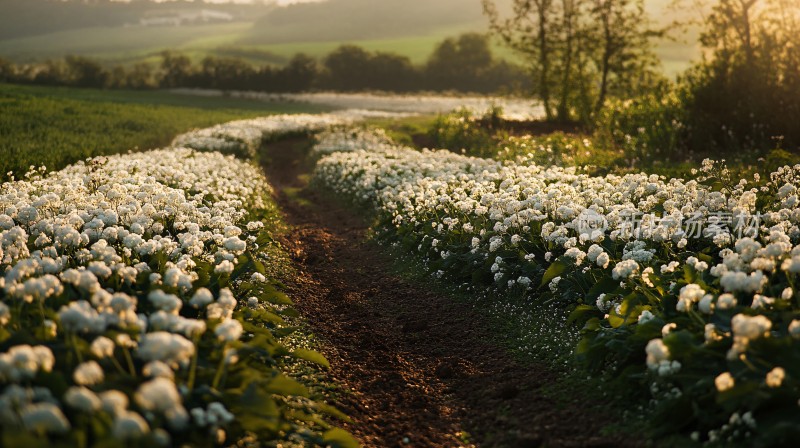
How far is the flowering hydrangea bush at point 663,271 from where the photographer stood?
4.39 meters

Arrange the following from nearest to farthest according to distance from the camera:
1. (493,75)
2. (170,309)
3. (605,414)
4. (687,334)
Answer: (170,309)
(687,334)
(605,414)
(493,75)

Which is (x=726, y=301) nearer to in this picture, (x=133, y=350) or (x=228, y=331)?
(x=228, y=331)

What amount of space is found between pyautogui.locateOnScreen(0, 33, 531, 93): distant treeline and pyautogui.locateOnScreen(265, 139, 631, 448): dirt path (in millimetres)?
75308

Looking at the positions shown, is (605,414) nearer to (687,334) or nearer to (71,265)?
(687,334)

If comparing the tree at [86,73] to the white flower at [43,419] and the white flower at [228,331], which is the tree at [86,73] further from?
the white flower at [43,419]

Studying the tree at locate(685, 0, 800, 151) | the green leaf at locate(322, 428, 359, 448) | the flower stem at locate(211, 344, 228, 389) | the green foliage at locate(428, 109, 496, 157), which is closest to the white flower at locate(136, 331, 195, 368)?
the flower stem at locate(211, 344, 228, 389)

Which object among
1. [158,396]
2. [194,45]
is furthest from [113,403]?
[194,45]

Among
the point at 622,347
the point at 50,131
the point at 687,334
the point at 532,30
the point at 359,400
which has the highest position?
the point at 532,30

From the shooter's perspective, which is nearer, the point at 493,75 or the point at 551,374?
the point at 551,374

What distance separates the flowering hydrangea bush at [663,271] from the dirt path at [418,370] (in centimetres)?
67

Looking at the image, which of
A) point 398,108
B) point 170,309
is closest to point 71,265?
point 170,309

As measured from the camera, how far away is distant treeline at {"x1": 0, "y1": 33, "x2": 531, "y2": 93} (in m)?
79.4

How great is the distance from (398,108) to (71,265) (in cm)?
5583

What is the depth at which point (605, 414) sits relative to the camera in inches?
217
